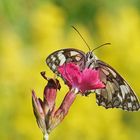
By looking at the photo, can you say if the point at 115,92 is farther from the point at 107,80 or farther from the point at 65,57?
the point at 65,57

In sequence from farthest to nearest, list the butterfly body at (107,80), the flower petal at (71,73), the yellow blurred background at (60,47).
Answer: the yellow blurred background at (60,47) < the butterfly body at (107,80) < the flower petal at (71,73)

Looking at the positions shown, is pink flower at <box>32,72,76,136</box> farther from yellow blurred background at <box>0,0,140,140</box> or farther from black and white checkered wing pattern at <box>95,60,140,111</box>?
yellow blurred background at <box>0,0,140,140</box>

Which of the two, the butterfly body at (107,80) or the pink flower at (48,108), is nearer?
the pink flower at (48,108)

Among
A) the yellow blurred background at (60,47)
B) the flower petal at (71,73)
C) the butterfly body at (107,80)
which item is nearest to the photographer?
the flower petal at (71,73)

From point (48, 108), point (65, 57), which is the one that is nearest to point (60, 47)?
point (65, 57)

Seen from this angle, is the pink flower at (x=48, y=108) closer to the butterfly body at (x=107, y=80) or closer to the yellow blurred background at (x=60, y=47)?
the butterfly body at (x=107, y=80)

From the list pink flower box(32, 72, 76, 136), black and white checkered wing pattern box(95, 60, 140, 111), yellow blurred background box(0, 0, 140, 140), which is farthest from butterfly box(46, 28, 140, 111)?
yellow blurred background box(0, 0, 140, 140)

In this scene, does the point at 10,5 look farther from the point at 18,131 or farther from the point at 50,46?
the point at 50,46

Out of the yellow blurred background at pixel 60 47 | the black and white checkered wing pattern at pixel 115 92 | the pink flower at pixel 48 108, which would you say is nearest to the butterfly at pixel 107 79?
the black and white checkered wing pattern at pixel 115 92
